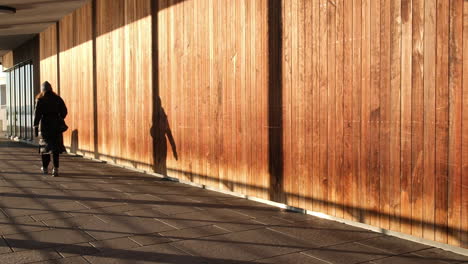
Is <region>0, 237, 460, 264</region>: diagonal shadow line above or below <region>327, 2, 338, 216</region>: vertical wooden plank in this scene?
below

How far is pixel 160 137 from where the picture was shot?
9297 millimetres

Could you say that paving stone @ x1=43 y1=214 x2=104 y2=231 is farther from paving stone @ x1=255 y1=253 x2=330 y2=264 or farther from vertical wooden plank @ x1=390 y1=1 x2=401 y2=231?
vertical wooden plank @ x1=390 y1=1 x2=401 y2=231

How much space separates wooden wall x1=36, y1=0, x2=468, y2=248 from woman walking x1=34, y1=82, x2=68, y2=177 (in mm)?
1379

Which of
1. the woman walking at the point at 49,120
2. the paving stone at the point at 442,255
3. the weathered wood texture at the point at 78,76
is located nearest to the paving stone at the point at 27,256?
the paving stone at the point at 442,255

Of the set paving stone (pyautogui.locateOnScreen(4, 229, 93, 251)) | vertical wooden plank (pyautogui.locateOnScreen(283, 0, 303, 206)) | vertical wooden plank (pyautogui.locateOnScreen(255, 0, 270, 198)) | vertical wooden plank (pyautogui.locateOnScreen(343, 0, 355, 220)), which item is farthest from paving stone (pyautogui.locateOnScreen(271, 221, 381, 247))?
paving stone (pyautogui.locateOnScreen(4, 229, 93, 251))

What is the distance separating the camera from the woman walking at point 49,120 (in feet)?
30.8

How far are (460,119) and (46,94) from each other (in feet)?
23.1

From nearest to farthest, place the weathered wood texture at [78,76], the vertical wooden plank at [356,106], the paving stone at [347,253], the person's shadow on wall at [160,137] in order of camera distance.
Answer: the paving stone at [347,253] < the vertical wooden plank at [356,106] < the person's shadow on wall at [160,137] < the weathered wood texture at [78,76]

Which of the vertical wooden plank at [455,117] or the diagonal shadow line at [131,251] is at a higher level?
the vertical wooden plank at [455,117]

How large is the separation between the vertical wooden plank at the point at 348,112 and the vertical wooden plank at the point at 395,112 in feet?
1.63

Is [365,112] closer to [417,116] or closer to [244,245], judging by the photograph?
[417,116]

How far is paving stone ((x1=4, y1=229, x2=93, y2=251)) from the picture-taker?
15.8 ft

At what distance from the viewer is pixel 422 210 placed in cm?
458

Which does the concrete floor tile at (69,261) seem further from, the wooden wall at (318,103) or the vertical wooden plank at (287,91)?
the vertical wooden plank at (287,91)
